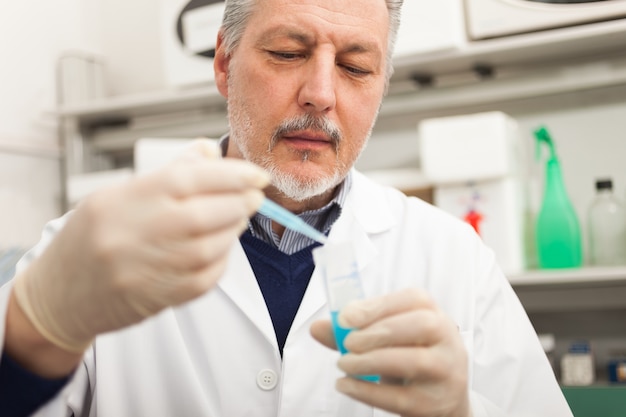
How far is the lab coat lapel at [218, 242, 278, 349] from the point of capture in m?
1.14

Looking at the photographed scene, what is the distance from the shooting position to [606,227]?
6.11 ft

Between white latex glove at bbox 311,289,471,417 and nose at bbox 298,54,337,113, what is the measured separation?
1.48 feet

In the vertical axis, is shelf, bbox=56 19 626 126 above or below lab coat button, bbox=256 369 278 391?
above

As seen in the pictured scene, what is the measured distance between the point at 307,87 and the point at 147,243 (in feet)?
1.95

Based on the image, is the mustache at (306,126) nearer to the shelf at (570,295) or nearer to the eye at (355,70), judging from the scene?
the eye at (355,70)

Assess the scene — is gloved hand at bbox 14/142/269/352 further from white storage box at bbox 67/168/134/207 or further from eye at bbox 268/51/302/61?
white storage box at bbox 67/168/134/207

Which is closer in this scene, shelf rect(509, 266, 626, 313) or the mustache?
the mustache

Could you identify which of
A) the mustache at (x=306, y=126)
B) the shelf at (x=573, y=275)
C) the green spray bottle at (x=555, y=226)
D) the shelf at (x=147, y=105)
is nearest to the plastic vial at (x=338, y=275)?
the mustache at (x=306, y=126)

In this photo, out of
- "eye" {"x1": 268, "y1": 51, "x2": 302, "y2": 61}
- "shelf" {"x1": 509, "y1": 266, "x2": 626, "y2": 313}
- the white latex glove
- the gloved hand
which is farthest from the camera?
"shelf" {"x1": 509, "y1": 266, "x2": 626, "y2": 313}

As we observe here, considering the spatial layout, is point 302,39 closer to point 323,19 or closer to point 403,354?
point 323,19

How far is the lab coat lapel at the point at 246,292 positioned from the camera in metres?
1.14

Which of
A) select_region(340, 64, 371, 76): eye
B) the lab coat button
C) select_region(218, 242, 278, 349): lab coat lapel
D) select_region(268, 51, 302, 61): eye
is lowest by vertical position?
the lab coat button

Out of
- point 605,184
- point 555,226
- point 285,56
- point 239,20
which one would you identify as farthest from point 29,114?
point 605,184

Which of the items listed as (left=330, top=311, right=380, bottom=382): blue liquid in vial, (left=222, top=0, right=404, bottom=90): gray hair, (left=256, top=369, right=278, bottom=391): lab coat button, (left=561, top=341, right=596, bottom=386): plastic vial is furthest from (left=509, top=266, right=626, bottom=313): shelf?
(left=330, top=311, right=380, bottom=382): blue liquid in vial
